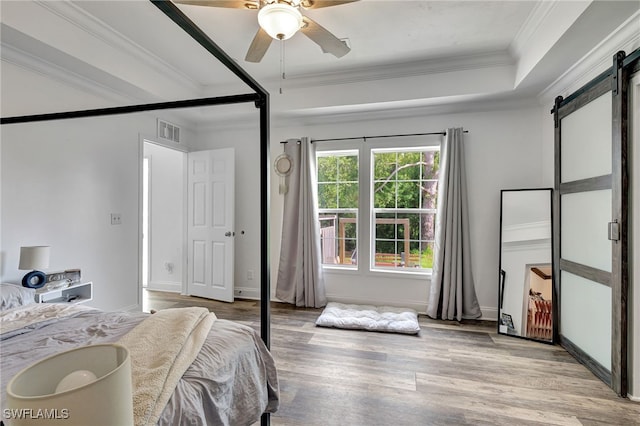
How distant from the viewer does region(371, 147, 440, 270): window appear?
3.80 meters

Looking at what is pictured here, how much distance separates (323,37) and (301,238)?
96.6 inches

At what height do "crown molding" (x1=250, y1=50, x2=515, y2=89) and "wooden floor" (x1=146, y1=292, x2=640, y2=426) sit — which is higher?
"crown molding" (x1=250, y1=50, x2=515, y2=89)

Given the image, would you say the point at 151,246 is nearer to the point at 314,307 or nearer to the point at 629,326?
the point at 314,307

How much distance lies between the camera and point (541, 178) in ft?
11.1

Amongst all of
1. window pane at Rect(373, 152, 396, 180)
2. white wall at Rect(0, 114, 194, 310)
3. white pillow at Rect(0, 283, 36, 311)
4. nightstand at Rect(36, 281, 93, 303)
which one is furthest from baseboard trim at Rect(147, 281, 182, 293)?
window pane at Rect(373, 152, 396, 180)

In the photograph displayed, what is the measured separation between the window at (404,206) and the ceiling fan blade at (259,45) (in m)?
2.07

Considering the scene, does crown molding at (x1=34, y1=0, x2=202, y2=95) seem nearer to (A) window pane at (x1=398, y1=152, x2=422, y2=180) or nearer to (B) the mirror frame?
(A) window pane at (x1=398, y1=152, x2=422, y2=180)

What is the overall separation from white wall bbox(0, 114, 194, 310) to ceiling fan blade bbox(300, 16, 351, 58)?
2.45 meters

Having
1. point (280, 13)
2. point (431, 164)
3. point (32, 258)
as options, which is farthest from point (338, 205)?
point (32, 258)

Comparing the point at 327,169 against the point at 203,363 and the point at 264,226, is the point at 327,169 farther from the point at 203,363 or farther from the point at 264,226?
the point at 203,363

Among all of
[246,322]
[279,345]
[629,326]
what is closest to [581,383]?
[629,326]

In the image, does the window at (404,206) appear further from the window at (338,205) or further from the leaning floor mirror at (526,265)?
the leaning floor mirror at (526,265)

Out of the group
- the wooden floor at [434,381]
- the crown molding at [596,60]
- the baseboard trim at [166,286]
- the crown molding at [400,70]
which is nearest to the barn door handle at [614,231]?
the wooden floor at [434,381]

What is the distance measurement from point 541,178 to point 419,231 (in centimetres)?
145
